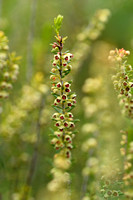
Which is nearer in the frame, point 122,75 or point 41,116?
point 122,75

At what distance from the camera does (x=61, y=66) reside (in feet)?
1.51

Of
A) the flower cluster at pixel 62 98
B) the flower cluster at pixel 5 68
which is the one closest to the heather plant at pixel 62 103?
the flower cluster at pixel 62 98

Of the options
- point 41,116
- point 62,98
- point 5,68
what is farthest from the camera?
point 41,116

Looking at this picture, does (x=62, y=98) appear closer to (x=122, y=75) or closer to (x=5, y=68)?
(x=122, y=75)

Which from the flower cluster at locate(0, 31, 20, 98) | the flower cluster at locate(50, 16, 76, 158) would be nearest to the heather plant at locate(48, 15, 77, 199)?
the flower cluster at locate(50, 16, 76, 158)

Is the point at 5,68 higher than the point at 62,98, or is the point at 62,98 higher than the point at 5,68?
the point at 5,68

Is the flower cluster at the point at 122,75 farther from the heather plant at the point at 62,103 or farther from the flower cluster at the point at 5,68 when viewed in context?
the flower cluster at the point at 5,68

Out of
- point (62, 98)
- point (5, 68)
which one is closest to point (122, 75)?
point (62, 98)

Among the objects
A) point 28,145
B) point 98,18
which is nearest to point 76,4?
point 98,18

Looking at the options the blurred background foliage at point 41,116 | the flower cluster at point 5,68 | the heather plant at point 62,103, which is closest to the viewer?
the heather plant at point 62,103

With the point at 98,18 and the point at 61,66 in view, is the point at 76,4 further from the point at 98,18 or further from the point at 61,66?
the point at 61,66

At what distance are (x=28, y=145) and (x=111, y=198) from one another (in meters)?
0.75

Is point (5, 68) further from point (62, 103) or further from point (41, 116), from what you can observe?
point (41, 116)

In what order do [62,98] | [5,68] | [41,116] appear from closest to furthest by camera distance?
[62,98] → [5,68] → [41,116]
